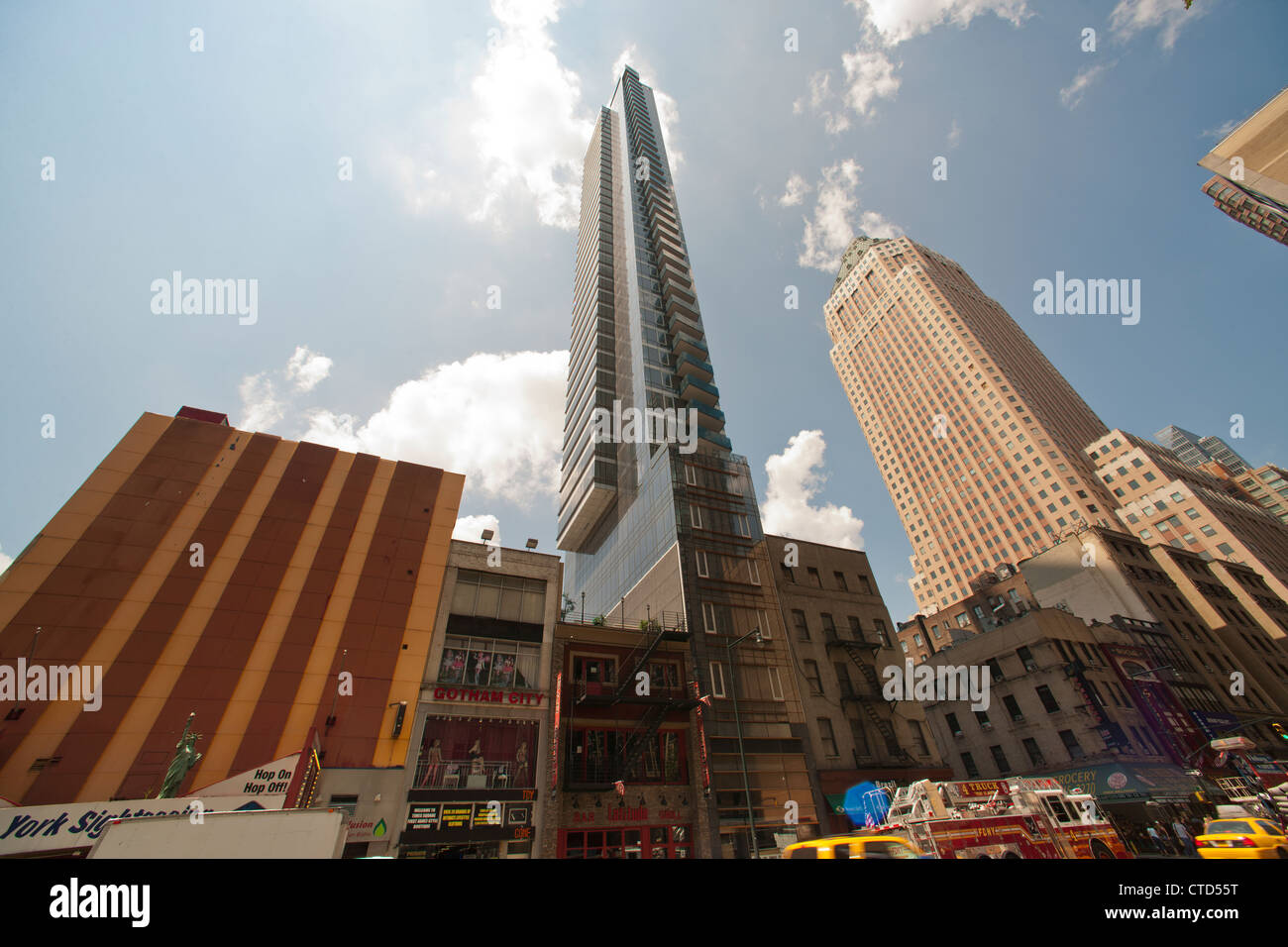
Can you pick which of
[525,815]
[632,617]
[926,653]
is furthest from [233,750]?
[926,653]

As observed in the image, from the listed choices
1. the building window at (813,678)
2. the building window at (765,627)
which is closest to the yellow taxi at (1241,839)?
the building window at (813,678)

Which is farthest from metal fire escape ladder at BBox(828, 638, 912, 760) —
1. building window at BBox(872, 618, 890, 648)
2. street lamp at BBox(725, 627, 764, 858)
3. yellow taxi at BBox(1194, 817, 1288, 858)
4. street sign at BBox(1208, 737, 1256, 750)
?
street sign at BBox(1208, 737, 1256, 750)

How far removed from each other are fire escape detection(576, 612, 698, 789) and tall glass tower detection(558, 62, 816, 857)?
7.40ft

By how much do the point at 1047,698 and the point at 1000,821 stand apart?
1273 inches

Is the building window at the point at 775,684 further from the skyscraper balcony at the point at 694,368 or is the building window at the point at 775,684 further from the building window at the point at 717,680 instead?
the skyscraper balcony at the point at 694,368

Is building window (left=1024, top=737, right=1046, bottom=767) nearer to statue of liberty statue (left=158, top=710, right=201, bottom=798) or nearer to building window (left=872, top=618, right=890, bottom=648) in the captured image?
building window (left=872, top=618, right=890, bottom=648)

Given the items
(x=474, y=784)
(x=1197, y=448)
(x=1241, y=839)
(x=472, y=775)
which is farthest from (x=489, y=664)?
(x=1197, y=448)

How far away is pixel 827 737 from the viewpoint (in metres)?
30.4

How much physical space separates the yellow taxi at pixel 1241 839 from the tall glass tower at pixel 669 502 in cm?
1495
